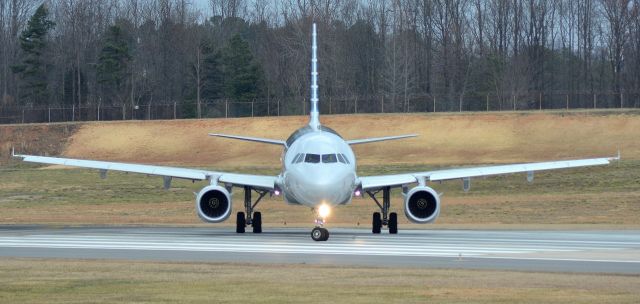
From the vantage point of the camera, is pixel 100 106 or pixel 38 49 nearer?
pixel 100 106

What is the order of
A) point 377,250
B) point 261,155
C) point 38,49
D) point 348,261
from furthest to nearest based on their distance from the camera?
point 38,49 < point 261,155 < point 377,250 < point 348,261

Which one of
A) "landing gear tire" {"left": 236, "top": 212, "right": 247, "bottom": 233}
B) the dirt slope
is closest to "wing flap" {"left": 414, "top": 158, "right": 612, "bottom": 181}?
"landing gear tire" {"left": 236, "top": 212, "right": 247, "bottom": 233}

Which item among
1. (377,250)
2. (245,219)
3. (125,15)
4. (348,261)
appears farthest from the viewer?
(125,15)

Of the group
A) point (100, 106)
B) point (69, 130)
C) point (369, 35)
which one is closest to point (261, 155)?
point (69, 130)

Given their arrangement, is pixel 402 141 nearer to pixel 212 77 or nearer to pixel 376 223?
pixel 212 77

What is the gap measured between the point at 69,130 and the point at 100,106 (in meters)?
16.1

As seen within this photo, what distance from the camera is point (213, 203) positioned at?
128 ft

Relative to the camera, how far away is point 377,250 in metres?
31.9

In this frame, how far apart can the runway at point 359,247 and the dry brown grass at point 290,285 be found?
196 centimetres

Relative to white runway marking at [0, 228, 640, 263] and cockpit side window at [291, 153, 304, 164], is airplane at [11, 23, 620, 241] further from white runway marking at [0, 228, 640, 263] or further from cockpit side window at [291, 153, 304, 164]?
white runway marking at [0, 228, 640, 263]

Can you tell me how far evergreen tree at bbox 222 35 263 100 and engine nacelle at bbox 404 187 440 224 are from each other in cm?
7747

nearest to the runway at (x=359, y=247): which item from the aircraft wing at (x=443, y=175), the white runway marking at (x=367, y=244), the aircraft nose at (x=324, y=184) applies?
the white runway marking at (x=367, y=244)

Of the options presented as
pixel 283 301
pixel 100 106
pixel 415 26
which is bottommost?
pixel 283 301

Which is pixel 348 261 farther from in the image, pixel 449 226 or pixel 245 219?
pixel 449 226
